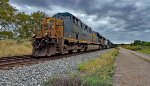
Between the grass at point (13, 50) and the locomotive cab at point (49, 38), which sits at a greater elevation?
the locomotive cab at point (49, 38)

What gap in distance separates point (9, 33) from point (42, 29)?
34.7 feet

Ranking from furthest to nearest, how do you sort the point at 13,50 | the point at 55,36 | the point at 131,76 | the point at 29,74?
the point at 13,50, the point at 55,36, the point at 131,76, the point at 29,74

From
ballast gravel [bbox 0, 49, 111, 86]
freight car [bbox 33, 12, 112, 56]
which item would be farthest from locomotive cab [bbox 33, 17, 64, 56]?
ballast gravel [bbox 0, 49, 111, 86]

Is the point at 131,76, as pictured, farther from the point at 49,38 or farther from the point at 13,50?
the point at 13,50

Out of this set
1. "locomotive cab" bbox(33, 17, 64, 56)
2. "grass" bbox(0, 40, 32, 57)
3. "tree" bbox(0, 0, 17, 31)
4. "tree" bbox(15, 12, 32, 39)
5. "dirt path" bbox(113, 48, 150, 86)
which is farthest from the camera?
"tree" bbox(15, 12, 32, 39)

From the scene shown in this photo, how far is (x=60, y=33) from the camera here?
19719 mm

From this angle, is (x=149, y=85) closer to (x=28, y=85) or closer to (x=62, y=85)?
(x=62, y=85)

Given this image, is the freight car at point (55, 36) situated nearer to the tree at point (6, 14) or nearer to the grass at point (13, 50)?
the grass at point (13, 50)

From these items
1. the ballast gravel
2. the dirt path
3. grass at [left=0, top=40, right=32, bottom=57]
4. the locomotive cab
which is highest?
the locomotive cab

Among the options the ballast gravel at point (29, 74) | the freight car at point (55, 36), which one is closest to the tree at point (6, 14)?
the freight car at point (55, 36)

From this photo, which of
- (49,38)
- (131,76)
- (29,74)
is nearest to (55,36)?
(49,38)

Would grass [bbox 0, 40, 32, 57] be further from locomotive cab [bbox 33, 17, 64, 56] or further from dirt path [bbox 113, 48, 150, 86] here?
dirt path [bbox 113, 48, 150, 86]

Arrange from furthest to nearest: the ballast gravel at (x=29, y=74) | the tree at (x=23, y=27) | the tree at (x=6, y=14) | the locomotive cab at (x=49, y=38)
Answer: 1. the tree at (x=23, y=27)
2. the tree at (x=6, y=14)
3. the locomotive cab at (x=49, y=38)
4. the ballast gravel at (x=29, y=74)

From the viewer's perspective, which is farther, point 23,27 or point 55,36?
point 23,27
